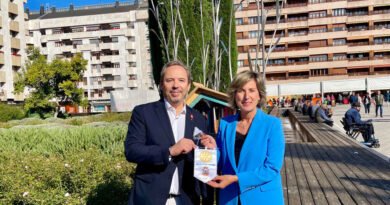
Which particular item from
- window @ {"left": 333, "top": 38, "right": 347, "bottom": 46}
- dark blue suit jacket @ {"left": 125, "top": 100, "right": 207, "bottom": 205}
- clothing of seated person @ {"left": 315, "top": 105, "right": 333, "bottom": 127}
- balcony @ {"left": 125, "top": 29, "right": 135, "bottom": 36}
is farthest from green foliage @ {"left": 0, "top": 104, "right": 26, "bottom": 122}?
window @ {"left": 333, "top": 38, "right": 347, "bottom": 46}

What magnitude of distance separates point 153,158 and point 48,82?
37720 mm

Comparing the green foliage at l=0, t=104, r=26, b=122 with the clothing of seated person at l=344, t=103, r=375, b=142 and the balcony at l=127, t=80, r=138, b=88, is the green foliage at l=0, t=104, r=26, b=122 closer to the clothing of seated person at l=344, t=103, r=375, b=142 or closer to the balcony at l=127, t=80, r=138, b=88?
the clothing of seated person at l=344, t=103, r=375, b=142

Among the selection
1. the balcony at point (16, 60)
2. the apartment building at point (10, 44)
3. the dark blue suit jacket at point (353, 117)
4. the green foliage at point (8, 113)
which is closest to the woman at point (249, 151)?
the dark blue suit jacket at point (353, 117)

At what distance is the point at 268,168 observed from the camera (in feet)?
8.82

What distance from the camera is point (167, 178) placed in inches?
108

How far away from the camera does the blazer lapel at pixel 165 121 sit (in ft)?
8.97

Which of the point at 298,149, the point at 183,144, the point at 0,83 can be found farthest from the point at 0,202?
the point at 0,83

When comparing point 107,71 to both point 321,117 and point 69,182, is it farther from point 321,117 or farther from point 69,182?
point 69,182

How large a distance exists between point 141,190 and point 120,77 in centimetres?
7894

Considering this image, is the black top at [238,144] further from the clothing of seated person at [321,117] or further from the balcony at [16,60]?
the balcony at [16,60]

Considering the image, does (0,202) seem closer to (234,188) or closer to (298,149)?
(234,188)

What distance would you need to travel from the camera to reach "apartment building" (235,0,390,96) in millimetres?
70625

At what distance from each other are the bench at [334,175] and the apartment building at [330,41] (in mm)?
60473

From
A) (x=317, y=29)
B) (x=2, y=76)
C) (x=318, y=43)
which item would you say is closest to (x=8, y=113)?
(x=2, y=76)
